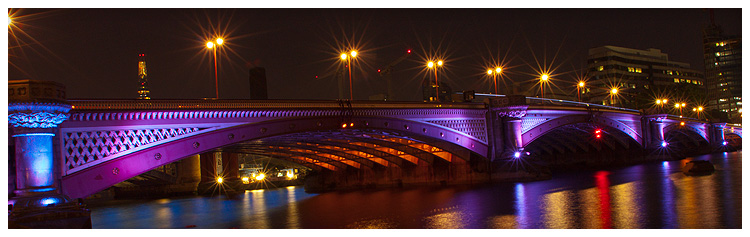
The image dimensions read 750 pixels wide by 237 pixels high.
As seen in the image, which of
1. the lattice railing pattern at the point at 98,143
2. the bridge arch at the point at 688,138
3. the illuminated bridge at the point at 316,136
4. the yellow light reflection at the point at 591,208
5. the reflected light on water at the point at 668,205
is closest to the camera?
the illuminated bridge at the point at 316,136

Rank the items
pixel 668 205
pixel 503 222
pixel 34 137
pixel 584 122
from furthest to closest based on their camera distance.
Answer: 1. pixel 584 122
2. pixel 668 205
3. pixel 503 222
4. pixel 34 137

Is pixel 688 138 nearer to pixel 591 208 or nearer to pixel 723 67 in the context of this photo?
pixel 723 67

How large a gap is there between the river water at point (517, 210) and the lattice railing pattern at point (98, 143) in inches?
202

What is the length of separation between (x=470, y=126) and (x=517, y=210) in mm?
16627

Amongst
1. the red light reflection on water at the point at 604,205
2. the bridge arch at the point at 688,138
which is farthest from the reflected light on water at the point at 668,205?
the bridge arch at the point at 688,138

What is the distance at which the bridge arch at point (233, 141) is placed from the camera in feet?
77.8

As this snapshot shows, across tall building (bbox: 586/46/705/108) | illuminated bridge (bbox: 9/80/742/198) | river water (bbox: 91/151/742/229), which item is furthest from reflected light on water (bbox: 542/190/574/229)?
tall building (bbox: 586/46/705/108)

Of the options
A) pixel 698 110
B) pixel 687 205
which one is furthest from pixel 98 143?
pixel 698 110

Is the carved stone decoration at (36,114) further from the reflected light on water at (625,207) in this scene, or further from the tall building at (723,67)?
the tall building at (723,67)

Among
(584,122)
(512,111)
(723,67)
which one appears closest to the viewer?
(512,111)

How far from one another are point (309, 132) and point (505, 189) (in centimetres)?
1381

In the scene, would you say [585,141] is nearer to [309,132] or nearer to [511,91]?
[511,91]

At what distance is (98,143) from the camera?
24250 millimetres

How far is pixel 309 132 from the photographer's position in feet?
115
